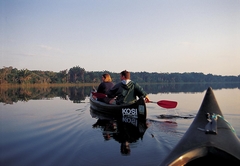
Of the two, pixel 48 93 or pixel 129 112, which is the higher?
pixel 129 112

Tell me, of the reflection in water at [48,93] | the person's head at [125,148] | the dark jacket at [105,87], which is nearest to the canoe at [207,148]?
the person's head at [125,148]

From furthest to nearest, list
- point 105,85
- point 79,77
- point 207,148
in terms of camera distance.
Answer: point 79,77 < point 105,85 < point 207,148

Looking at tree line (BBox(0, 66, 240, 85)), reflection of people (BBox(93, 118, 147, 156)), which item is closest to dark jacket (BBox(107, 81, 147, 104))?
reflection of people (BBox(93, 118, 147, 156))

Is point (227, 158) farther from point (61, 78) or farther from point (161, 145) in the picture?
point (61, 78)

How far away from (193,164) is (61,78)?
230 feet

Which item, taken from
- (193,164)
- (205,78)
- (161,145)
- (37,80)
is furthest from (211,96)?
(205,78)

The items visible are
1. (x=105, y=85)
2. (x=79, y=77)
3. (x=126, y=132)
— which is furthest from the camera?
(x=79, y=77)

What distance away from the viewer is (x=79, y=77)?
76125 millimetres

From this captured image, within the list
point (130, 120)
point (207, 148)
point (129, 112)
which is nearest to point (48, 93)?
point (129, 112)

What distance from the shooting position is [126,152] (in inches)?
153

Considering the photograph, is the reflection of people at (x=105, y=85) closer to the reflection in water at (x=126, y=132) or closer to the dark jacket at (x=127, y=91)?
the dark jacket at (x=127, y=91)

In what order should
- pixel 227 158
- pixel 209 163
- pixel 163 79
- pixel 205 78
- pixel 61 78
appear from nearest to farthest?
pixel 227 158 → pixel 209 163 → pixel 61 78 → pixel 163 79 → pixel 205 78

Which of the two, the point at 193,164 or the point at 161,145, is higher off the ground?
the point at 193,164

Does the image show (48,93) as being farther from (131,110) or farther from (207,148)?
(207,148)
